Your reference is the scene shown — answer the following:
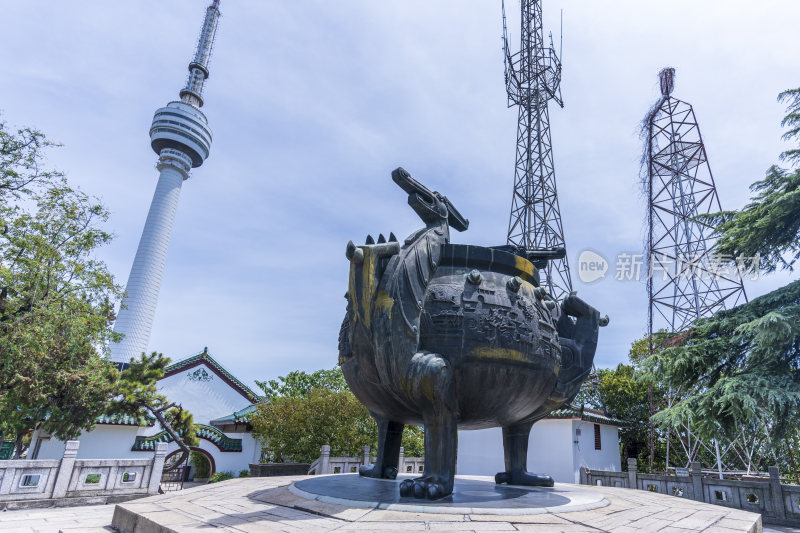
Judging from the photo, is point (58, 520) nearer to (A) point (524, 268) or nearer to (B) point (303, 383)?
(A) point (524, 268)

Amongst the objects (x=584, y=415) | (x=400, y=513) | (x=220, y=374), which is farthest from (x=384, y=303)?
(x=220, y=374)

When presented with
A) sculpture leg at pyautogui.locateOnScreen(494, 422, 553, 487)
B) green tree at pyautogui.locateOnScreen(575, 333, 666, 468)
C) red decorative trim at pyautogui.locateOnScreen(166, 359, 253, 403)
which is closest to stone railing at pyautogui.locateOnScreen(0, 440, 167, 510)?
sculpture leg at pyautogui.locateOnScreen(494, 422, 553, 487)

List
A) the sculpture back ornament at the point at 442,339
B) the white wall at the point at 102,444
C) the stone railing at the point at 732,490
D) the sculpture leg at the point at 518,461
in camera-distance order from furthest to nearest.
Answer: the white wall at the point at 102,444, the stone railing at the point at 732,490, the sculpture leg at the point at 518,461, the sculpture back ornament at the point at 442,339

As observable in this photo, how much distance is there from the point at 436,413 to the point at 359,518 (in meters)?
1.37

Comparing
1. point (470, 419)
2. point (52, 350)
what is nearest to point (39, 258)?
point (52, 350)

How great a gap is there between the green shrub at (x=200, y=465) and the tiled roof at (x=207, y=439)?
1.22 m

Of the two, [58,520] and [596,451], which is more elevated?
[596,451]

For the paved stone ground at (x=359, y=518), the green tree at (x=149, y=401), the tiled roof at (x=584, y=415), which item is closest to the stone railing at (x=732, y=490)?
the tiled roof at (x=584, y=415)

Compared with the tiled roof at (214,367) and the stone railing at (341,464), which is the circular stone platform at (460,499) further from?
the tiled roof at (214,367)

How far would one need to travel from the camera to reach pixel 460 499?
4.64 metres

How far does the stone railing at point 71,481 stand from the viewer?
878cm

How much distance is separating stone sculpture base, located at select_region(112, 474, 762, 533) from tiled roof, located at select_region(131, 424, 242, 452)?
18.0 metres

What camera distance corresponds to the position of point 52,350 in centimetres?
1302

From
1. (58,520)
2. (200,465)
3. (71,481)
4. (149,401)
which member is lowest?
(200,465)
